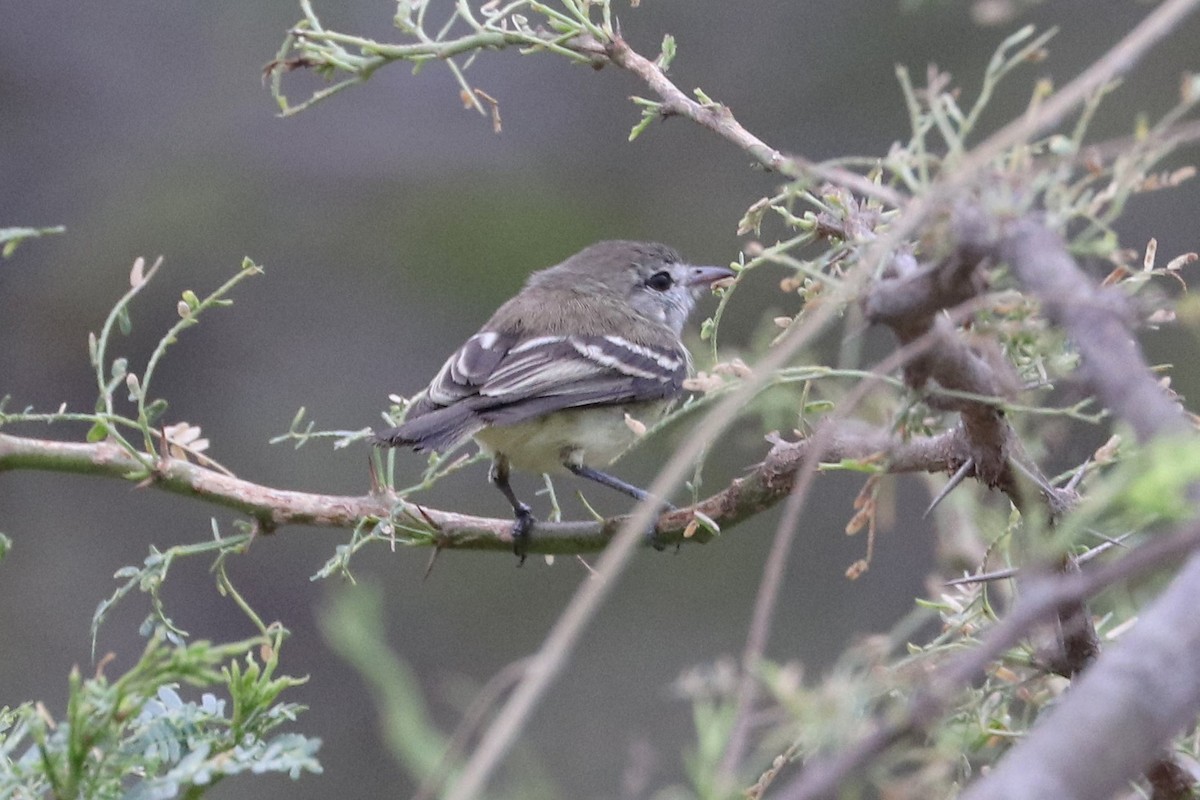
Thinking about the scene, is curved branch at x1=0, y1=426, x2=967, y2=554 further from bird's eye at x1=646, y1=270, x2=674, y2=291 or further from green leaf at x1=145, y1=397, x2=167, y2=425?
bird's eye at x1=646, y1=270, x2=674, y2=291

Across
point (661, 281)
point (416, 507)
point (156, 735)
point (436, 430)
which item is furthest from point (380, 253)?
point (156, 735)

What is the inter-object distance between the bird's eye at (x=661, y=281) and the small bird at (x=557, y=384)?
119 mm

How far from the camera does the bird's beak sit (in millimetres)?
4008

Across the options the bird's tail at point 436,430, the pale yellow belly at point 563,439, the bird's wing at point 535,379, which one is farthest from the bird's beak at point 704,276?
the bird's tail at point 436,430

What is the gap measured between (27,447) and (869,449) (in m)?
0.95

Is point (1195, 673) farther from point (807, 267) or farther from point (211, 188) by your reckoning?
point (211, 188)

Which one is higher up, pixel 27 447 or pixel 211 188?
pixel 211 188

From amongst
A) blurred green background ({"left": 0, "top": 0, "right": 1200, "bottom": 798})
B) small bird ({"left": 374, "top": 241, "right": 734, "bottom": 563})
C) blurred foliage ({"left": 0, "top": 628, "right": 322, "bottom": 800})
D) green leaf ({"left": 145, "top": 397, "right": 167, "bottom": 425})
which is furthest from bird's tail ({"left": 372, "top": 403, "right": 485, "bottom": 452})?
blurred green background ({"left": 0, "top": 0, "right": 1200, "bottom": 798})

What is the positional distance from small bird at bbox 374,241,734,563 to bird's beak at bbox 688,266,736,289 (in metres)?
0.05

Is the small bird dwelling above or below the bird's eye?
below

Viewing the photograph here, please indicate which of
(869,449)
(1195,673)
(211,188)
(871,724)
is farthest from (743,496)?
(211,188)

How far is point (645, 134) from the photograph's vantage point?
6004 millimetres

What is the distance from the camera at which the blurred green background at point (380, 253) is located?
567cm

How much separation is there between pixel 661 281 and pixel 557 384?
1.03 meters
